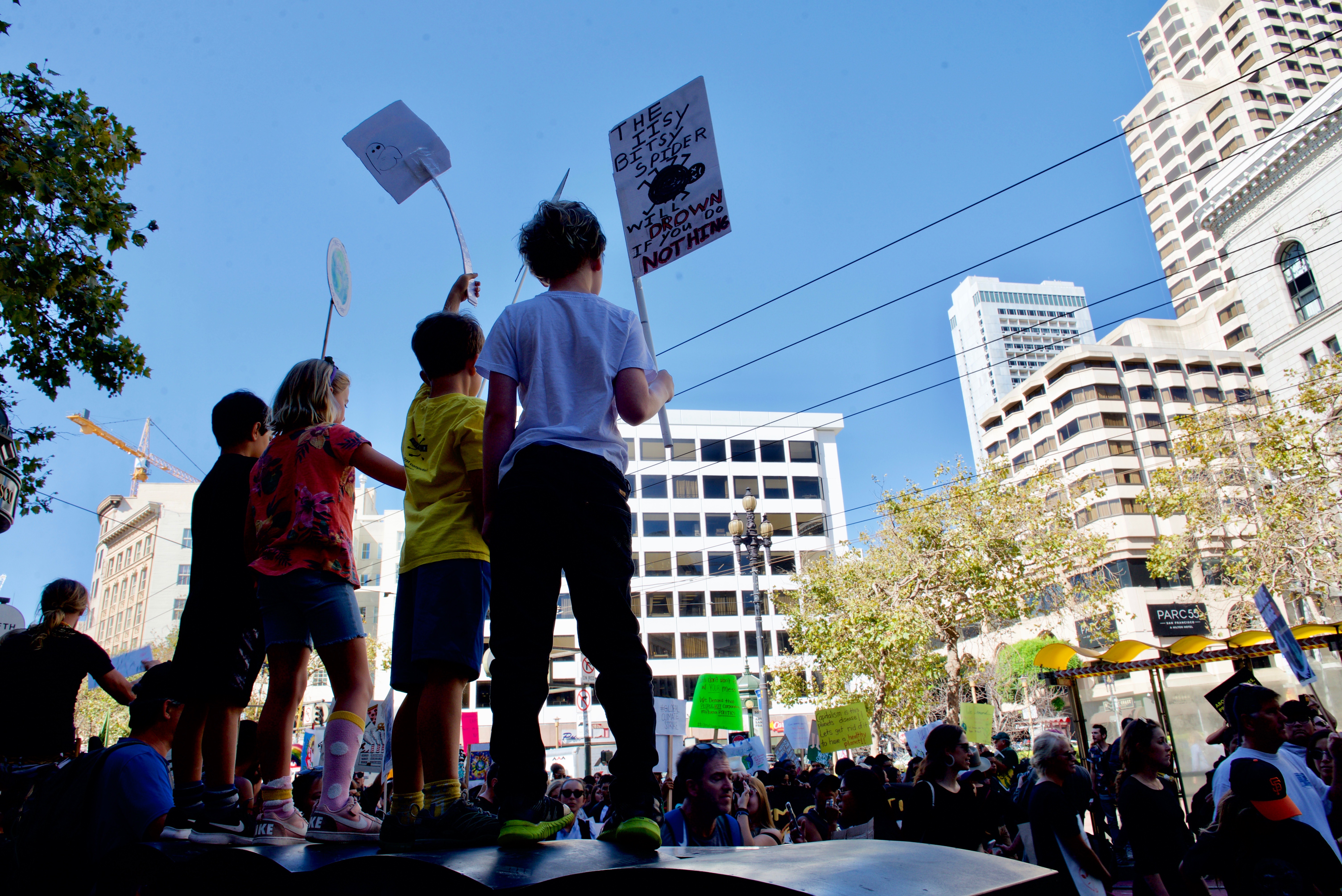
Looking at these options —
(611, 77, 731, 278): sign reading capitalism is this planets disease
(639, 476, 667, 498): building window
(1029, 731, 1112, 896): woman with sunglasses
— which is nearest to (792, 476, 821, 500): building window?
Answer: (639, 476, 667, 498): building window

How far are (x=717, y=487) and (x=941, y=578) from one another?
36.1 metres

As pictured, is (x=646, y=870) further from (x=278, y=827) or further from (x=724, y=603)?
(x=724, y=603)

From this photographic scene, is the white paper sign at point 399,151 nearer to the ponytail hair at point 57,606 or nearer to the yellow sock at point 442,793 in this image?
the ponytail hair at point 57,606

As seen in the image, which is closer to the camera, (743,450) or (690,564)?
(690,564)

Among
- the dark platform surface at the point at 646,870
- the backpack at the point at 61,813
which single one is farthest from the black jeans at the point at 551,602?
the backpack at the point at 61,813

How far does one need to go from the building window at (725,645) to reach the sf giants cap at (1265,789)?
5283 centimetres

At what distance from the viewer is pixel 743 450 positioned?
61.1 metres

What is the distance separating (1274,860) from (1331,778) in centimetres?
245

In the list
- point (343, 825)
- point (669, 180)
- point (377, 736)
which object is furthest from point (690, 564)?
point (343, 825)

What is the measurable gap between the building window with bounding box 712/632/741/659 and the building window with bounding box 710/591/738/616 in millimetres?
1256

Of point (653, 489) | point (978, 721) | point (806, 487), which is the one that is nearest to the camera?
point (978, 721)

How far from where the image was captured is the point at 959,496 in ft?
84.7

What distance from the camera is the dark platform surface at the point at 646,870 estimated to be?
53.6 inches

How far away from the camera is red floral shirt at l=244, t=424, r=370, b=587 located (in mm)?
3072
